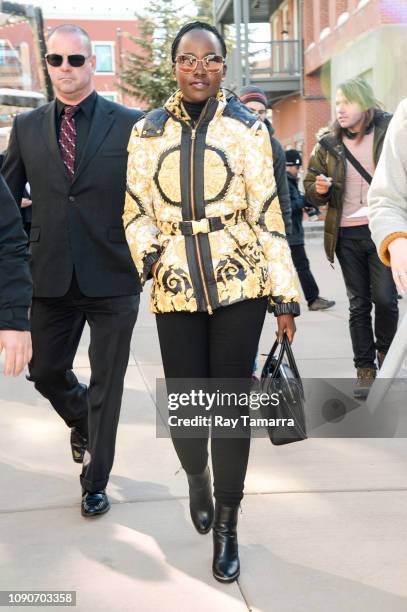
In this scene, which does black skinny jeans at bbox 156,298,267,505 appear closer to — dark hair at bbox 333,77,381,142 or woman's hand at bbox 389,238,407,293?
woman's hand at bbox 389,238,407,293

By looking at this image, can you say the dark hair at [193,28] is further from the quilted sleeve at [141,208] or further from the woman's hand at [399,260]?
the woman's hand at [399,260]

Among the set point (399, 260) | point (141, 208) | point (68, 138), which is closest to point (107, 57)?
point (68, 138)

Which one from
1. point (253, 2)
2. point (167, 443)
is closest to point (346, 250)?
point (167, 443)

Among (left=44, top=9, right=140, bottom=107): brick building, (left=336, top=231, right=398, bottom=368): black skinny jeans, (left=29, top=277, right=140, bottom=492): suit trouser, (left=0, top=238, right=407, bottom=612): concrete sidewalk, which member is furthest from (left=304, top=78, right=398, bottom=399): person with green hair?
(left=44, top=9, right=140, bottom=107): brick building

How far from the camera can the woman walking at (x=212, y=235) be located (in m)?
3.05

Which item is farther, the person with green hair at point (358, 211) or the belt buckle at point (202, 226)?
the person with green hair at point (358, 211)

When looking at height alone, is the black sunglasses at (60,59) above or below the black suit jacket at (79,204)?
above

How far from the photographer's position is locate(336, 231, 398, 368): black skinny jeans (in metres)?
5.48

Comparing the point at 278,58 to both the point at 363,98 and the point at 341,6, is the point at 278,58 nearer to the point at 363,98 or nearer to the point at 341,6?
the point at 341,6

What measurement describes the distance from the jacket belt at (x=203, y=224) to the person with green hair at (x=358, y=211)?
2537mm

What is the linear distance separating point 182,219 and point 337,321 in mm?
5874

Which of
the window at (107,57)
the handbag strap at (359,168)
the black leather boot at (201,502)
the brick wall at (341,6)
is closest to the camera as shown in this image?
the black leather boot at (201,502)

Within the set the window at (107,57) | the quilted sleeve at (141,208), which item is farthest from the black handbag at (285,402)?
the window at (107,57)

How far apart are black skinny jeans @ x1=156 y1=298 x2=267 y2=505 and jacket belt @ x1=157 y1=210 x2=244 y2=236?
0.29 m
